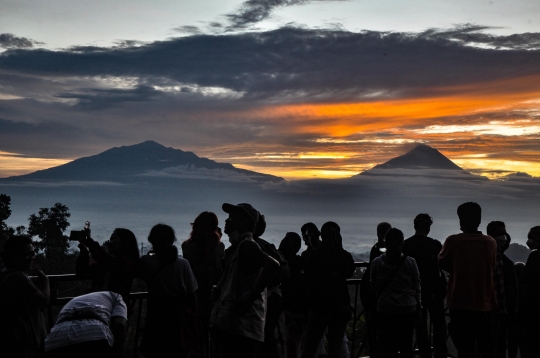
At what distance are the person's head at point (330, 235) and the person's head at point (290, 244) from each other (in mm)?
769

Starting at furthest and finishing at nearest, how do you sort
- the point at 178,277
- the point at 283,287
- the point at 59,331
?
the point at 283,287 → the point at 178,277 → the point at 59,331

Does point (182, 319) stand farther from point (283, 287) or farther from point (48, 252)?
point (48, 252)

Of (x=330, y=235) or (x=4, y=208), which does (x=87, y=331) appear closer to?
Answer: (x=330, y=235)

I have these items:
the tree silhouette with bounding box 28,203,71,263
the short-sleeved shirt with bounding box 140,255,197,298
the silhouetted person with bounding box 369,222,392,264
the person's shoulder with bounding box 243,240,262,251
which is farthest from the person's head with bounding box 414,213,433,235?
the tree silhouette with bounding box 28,203,71,263

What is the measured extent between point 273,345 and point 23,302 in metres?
2.78

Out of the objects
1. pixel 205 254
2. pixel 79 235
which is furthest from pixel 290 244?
pixel 79 235

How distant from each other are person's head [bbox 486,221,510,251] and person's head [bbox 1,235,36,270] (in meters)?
5.11

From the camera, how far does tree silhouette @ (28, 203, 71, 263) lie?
104 ft

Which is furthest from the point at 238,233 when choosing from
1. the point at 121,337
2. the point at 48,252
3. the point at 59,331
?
the point at 48,252

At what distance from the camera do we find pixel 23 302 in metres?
4.73

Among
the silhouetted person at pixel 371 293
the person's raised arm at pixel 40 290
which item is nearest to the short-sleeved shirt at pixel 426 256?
the silhouetted person at pixel 371 293

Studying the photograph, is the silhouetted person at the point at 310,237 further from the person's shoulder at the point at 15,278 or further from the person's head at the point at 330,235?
the person's shoulder at the point at 15,278

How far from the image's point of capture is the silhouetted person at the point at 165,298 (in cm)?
548

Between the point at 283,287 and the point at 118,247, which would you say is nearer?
the point at 118,247
